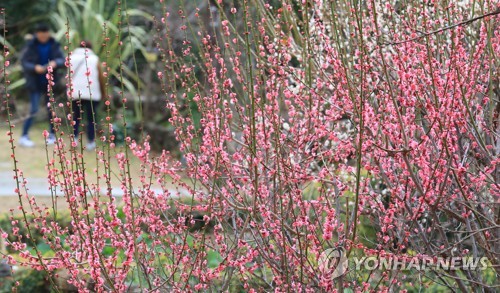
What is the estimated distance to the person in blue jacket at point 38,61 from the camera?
1579 cm

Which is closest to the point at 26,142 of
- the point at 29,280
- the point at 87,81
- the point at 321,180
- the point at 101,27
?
the point at 87,81

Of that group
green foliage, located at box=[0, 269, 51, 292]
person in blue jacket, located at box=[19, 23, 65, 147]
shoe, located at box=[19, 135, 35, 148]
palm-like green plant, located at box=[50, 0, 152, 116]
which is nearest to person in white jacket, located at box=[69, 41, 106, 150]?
person in blue jacket, located at box=[19, 23, 65, 147]

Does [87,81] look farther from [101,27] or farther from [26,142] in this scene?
[101,27]

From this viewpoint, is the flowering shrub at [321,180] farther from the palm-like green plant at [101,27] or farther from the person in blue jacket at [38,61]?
the palm-like green plant at [101,27]

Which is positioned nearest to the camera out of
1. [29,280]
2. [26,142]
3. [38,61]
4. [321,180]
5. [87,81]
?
[321,180]

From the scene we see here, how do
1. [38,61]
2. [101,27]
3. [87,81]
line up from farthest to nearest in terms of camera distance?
[101,27], [38,61], [87,81]

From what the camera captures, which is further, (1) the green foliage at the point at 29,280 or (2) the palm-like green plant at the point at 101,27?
(2) the palm-like green plant at the point at 101,27

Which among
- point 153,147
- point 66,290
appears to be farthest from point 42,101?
point 66,290

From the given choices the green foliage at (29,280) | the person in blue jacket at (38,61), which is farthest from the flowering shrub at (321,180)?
the person in blue jacket at (38,61)

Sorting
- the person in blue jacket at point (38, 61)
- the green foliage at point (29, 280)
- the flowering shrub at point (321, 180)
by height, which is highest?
the person in blue jacket at point (38, 61)

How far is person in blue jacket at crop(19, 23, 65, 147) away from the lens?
51.8ft

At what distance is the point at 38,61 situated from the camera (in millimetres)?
16172

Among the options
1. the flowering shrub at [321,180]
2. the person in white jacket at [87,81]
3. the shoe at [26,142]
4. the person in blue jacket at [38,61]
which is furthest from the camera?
the shoe at [26,142]

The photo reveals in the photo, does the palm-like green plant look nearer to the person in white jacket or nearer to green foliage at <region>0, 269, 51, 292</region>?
the person in white jacket
